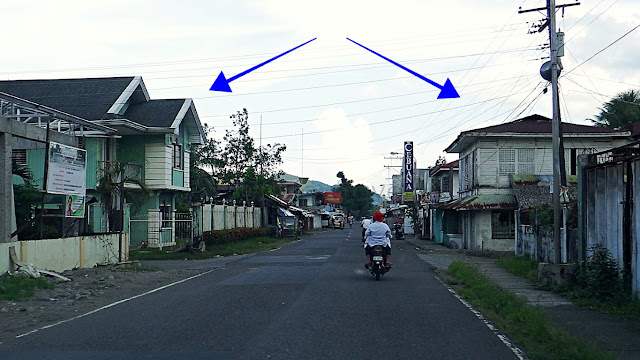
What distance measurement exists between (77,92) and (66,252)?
16.1 meters

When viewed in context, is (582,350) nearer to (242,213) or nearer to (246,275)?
(246,275)

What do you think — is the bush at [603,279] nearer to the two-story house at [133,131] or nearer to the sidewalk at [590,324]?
the sidewalk at [590,324]

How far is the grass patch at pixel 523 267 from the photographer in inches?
707

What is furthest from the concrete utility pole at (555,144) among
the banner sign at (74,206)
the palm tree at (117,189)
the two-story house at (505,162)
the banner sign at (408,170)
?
the banner sign at (408,170)

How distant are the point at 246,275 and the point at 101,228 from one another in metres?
14.3

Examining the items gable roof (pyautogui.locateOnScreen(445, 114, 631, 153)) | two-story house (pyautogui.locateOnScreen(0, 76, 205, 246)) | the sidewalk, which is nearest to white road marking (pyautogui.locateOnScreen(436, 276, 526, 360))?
the sidewalk

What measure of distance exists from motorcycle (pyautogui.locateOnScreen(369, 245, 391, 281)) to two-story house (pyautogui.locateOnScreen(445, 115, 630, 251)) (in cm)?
1695

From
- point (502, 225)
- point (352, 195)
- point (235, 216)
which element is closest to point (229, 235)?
point (235, 216)

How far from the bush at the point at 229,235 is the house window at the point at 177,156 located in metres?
4.08

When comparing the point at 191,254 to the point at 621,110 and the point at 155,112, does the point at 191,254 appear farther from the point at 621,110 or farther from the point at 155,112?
the point at 621,110

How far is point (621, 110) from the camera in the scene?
45.5 metres

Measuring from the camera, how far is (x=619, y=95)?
151ft

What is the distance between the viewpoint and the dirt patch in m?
11.3

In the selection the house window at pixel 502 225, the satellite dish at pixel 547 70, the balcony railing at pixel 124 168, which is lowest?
the house window at pixel 502 225
